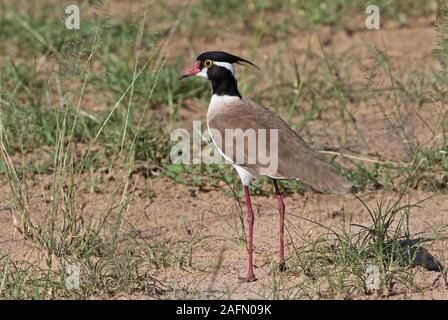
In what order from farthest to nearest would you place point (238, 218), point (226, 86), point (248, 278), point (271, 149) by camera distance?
point (238, 218), point (226, 86), point (271, 149), point (248, 278)

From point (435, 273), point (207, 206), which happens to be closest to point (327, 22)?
point (207, 206)

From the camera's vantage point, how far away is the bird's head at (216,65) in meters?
5.95

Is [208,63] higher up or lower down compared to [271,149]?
higher up

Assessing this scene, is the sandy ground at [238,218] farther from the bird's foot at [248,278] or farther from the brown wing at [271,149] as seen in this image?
the brown wing at [271,149]

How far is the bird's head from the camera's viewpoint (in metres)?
5.95

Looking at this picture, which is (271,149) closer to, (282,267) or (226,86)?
(282,267)

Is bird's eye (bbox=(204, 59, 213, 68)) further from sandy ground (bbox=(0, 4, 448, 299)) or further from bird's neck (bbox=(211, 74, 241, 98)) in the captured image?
sandy ground (bbox=(0, 4, 448, 299))

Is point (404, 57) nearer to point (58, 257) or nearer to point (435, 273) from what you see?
point (435, 273)

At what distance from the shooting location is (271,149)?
17.6 ft

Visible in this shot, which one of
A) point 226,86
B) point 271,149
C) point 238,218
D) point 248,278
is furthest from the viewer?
point 238,218

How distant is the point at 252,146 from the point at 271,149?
0.35 feet

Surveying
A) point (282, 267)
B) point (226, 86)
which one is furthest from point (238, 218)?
point (282, 267)

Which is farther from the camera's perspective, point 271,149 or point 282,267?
point 271,149

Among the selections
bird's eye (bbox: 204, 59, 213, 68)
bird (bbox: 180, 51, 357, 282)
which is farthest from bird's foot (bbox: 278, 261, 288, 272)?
bird's eye (bbox: 204, 59, 213, 68)
